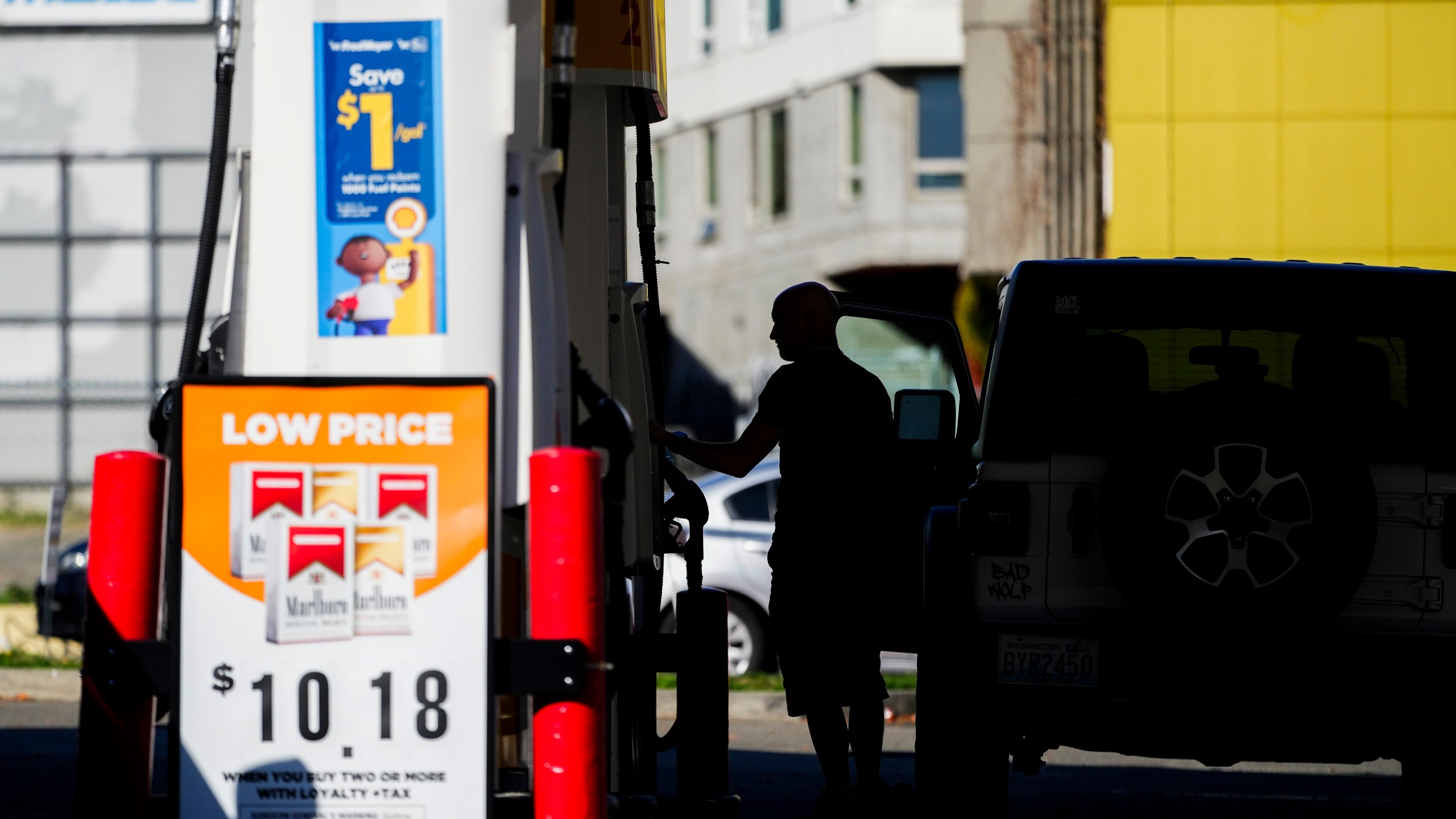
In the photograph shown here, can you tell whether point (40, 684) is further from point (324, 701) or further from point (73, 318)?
point (324, 701)

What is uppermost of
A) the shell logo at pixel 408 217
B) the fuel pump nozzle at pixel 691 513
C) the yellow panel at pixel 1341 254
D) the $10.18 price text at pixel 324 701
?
the yellow panel at pixel 1341 254

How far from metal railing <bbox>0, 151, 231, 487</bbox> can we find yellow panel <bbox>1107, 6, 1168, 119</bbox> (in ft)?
34.4

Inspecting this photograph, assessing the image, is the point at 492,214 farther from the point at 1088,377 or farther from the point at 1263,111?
the point at 1263,111

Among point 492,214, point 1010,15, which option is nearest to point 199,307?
point 492,214

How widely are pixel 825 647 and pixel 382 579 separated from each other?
2711mm

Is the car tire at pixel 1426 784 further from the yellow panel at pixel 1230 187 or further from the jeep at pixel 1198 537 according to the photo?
the yellow panel at pixel 1230 187

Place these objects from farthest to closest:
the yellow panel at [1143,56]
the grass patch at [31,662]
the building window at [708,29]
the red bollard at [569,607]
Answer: the building window at [708,29]
the yellow panel at [1143,56]
the grass patch at [31,662]
the red bollard at [569,607]

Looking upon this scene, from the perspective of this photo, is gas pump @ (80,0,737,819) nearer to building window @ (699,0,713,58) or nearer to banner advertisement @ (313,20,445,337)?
banner advertisement @ (313,20,445,337)

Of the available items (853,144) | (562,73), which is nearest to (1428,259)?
(853,144)

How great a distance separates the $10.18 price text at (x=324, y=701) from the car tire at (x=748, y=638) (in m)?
8.29

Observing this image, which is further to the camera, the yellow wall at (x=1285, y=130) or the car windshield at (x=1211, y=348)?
Result: the yellow wall at (x=1285, y=130)

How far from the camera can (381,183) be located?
418 cm

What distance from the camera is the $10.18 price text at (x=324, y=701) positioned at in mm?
3889

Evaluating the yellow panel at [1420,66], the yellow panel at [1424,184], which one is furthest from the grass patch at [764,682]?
the yellow panel at [1420,66]
